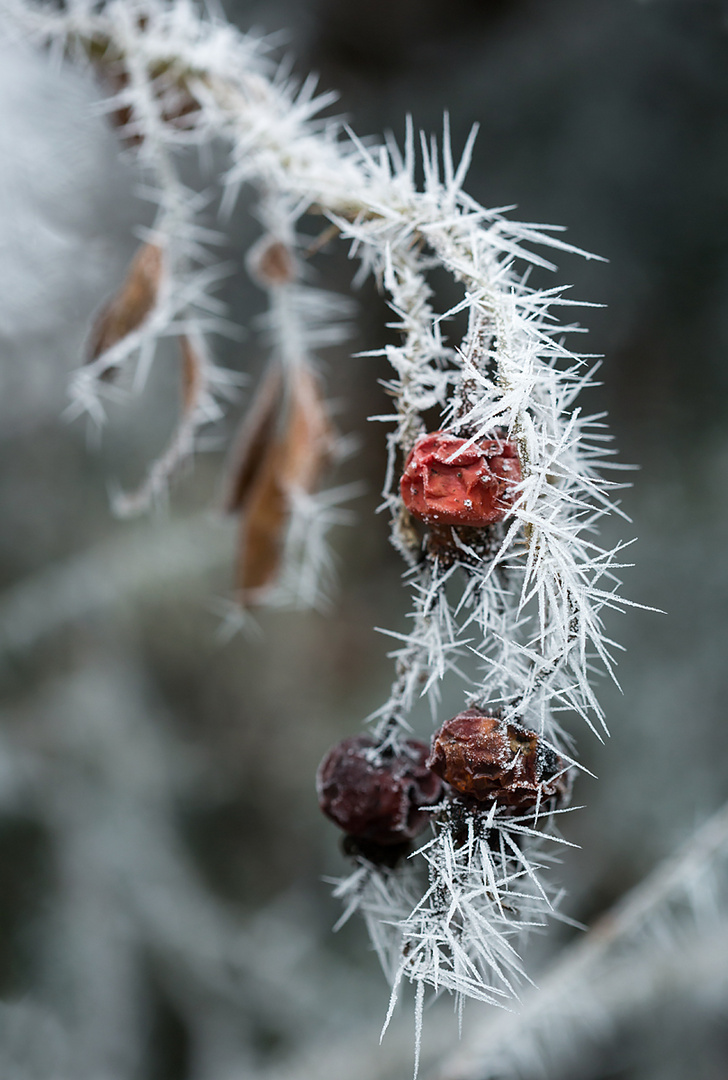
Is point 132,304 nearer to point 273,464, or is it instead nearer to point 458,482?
point 273,464

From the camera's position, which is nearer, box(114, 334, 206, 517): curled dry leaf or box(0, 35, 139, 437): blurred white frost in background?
box(114, 334, 206, 517): curled dry leaf

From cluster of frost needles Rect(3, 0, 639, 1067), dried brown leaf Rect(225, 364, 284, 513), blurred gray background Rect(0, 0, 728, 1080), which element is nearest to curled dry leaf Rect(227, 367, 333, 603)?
dried brown leaf Rect(225, 364, 284, 513)

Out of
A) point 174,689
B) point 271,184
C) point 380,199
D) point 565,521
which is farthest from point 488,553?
point 174,689

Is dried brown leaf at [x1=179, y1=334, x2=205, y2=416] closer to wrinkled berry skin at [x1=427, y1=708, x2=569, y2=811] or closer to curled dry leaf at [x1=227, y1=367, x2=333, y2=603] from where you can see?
curled dry leaf at [x1=227, y1=367, x2=333, y2=603]

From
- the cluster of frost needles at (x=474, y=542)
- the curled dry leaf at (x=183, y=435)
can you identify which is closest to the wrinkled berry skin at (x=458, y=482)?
the cluster of frost needles at (x=474, y=542)

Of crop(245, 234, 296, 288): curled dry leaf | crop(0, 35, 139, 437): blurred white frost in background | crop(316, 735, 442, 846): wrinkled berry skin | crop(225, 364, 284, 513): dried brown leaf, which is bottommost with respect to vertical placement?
crop(316, 735, 442, 846): wrinkled berry skin

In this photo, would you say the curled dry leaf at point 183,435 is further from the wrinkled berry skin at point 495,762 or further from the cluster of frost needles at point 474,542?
the wrinkled berry skin at point 495,762
